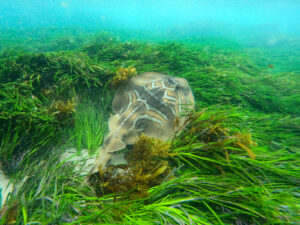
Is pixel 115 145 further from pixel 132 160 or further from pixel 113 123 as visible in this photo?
pixel 113 123

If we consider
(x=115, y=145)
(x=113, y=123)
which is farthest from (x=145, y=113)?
(x=115, y=145)

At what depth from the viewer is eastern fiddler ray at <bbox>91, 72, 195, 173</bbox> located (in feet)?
9.02

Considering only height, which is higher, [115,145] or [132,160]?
[115,145]

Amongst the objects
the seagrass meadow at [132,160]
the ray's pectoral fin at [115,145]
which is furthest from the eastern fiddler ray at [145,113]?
the seagrass meadow at [132,160]

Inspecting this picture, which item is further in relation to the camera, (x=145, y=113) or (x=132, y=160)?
(x=145, y=113)

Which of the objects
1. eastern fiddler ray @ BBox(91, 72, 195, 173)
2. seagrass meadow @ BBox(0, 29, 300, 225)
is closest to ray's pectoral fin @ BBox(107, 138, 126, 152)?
eastern fiddler ray @ BBox(91, 72, 195, 173)

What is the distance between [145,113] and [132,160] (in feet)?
3.23

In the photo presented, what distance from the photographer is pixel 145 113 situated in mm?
3180

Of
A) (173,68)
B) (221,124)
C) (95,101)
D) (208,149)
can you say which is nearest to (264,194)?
(208,149)

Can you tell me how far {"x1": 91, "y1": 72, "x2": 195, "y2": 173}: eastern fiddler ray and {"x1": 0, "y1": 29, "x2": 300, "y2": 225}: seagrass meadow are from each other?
11.7 inches

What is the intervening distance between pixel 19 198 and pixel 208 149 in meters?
2.74

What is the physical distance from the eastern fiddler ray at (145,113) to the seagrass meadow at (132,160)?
30cm

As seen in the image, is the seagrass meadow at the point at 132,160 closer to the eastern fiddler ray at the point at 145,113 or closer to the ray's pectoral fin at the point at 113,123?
the eastern fiddler ray at the point at 145,113

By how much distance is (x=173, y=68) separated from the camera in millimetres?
5754
